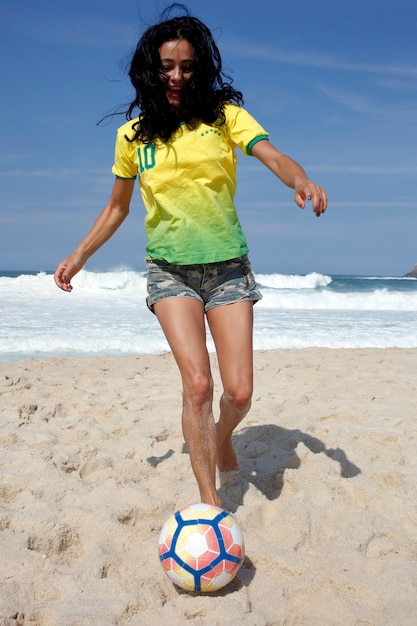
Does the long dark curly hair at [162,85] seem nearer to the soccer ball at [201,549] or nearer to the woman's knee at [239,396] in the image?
the woman's knee at [239,396]

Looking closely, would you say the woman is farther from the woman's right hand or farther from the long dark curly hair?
the woman's right hand

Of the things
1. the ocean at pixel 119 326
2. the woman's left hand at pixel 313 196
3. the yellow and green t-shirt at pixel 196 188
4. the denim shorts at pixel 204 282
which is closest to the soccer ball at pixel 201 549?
the denim shorts at pixel 204 282

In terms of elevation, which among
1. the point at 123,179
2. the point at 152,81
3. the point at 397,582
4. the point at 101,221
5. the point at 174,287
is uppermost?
the point at 152,81

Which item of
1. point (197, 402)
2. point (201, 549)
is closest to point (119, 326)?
point (197, 402)

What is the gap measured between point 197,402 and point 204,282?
71 cm

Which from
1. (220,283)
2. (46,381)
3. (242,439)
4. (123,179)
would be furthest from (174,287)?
(46,381)

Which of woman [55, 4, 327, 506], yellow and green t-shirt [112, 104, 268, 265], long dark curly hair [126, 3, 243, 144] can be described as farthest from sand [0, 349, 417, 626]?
long dark curly hair [126, 3, 243, 144]

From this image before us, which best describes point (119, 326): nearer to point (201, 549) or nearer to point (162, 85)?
point (162, 85)

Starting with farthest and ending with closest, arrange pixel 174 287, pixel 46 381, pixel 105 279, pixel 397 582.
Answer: pixel 105 279 → pixel 46 381 → pixel 174 287 → pixel 397 582

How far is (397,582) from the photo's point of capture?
2.83m

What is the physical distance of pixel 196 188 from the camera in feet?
10.8

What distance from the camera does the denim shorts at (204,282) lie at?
133 inches

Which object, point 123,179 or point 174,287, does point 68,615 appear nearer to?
point 174,287

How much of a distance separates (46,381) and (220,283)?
4.07m
